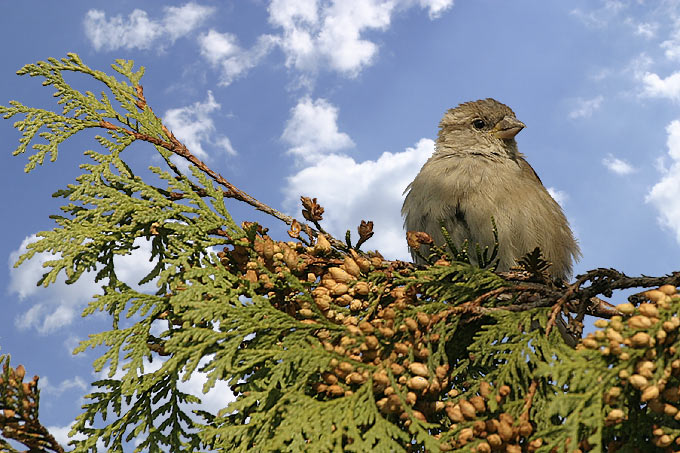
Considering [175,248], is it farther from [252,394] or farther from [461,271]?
[461,271]

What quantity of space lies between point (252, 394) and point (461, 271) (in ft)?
3.57

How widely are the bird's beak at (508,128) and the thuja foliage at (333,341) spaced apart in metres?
3.37

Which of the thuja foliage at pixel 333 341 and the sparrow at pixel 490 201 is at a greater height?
the sparrow at pixel 490 201

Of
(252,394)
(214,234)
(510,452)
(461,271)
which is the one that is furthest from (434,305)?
(214,234)

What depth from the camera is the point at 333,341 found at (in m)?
2.71

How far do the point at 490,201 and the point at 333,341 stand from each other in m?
2.97

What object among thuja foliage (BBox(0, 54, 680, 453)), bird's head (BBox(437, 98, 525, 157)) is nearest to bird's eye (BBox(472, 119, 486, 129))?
bird's head (BBox(437, 98, 525, 157))

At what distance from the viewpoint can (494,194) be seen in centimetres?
533

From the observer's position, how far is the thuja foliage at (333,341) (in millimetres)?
2219

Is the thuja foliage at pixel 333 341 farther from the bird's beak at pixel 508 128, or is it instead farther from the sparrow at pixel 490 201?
the bird's beak at pixel 508 128

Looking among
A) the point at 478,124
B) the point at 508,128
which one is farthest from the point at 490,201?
the point at 478,124

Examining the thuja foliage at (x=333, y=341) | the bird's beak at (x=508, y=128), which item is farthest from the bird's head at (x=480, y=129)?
the thuja foliage at (x=333, y=341)

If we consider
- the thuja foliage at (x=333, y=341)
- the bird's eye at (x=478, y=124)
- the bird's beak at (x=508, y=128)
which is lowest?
the thuja foliage at (x=333, y=341)

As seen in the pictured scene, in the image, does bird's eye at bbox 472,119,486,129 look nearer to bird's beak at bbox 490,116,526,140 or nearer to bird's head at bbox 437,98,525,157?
bird's head at bbox 437,98,525,157
